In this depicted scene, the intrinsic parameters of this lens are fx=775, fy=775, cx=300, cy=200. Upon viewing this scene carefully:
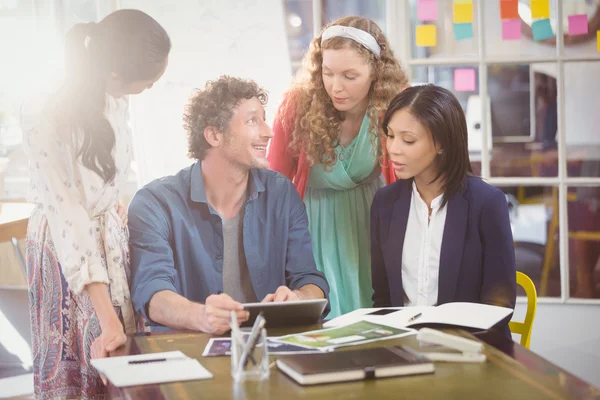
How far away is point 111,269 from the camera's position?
1951mm

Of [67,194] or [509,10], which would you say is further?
[509,10]

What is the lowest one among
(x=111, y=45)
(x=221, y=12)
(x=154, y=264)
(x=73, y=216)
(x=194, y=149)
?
(x=154, y=264)

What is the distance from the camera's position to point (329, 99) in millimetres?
2545

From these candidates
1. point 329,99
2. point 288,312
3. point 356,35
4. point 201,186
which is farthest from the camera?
point 329,99

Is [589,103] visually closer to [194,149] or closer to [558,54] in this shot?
[558,54]

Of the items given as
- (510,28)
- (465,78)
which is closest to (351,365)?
(465,78)

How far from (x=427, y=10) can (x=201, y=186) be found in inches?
69.6

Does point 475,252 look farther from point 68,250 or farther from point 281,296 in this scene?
point 68,250

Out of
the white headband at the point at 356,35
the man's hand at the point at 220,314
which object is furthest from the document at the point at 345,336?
the white headband at the point at 356,35

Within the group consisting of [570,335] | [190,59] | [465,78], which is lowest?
[570,335]

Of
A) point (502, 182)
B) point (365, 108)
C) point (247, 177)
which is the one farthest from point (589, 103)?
point (247, 177)

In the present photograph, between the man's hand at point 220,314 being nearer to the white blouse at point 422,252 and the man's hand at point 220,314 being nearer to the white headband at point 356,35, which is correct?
the white blouse at point 422,252

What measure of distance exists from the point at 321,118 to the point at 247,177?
0.35 m

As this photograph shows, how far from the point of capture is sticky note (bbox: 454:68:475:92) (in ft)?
11.7
